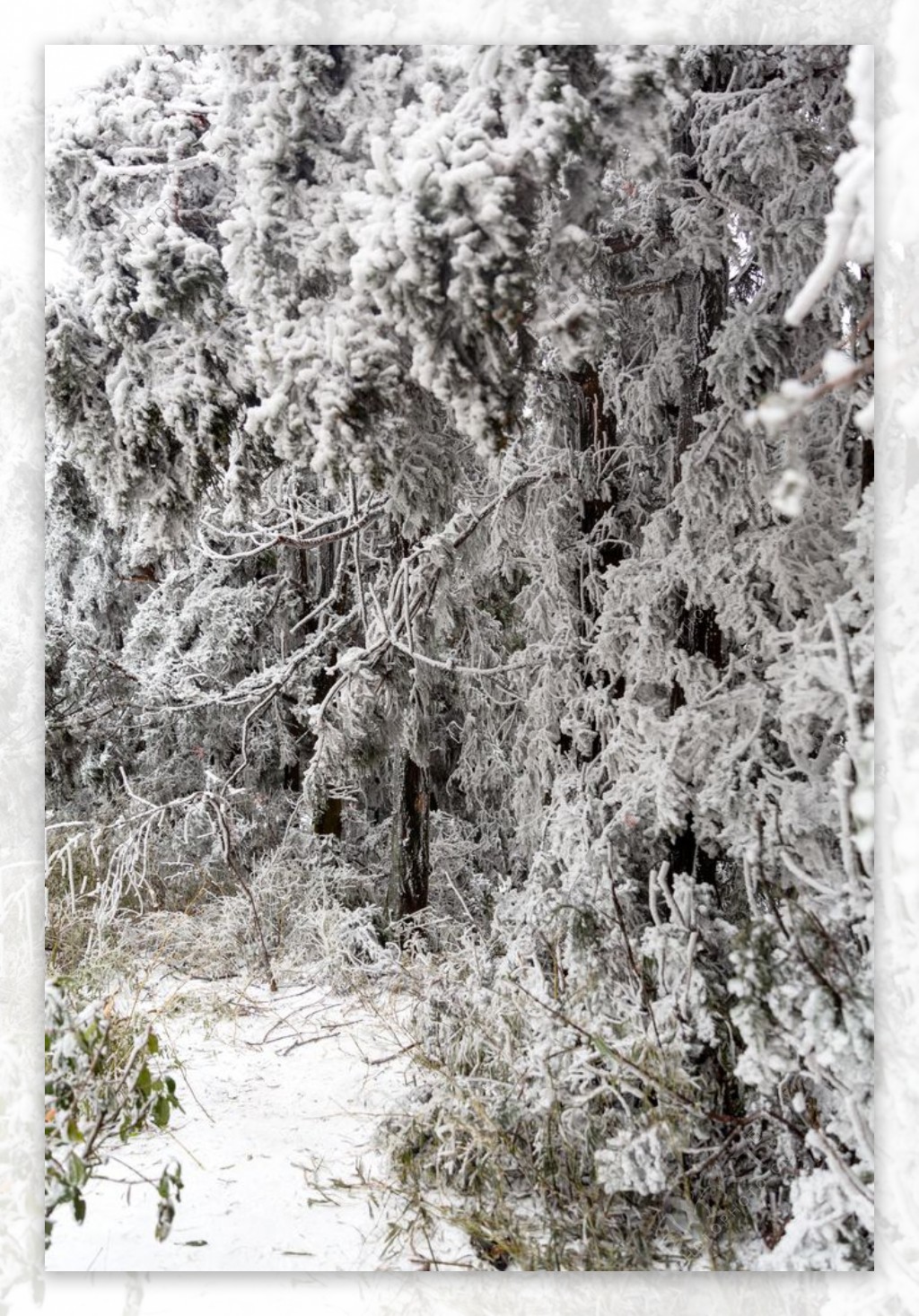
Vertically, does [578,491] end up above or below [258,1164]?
above

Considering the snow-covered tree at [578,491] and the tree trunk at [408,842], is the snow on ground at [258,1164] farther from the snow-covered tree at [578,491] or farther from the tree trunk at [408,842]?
the tree trunk at [408,842]

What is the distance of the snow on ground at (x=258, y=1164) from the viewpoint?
175 cm

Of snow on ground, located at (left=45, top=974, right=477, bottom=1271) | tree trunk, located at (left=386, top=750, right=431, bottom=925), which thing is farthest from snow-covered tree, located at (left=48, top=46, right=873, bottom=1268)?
tree trunk, located at (left=386, top=750, right=431, bottom=925)

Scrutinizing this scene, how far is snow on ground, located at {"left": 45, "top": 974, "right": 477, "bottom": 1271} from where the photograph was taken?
175cm

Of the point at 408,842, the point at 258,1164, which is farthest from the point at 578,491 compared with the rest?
the point at 258,1164

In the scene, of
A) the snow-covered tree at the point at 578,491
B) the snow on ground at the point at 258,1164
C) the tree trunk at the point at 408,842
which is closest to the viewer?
the snow-covered tree at the point at 578,491

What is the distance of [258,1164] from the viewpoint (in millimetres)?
1850

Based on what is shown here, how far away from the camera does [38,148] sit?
1818 mm

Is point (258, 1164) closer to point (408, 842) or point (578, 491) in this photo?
point (408, 842)

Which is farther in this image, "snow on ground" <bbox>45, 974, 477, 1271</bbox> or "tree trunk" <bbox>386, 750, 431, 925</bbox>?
"tree trunk" <bbox>386, 750, 431, 925</bbox>

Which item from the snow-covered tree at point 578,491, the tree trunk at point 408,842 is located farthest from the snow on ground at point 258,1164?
the tree trunk at point 408,842

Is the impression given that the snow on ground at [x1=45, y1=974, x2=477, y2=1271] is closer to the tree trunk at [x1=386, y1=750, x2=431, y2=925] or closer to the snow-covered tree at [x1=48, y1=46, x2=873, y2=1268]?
the snow-covered tree at [x1=48, y1=46, x2=873, y2=1268]

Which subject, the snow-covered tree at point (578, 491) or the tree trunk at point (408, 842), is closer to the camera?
the snow-covered tree at point (578, 491)
